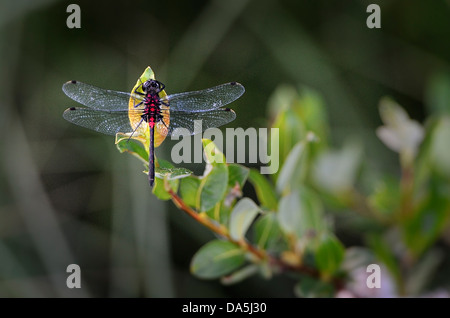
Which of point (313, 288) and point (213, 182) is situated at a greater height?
point (213, 182)

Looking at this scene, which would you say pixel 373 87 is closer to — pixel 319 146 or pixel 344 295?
pixel 319 146

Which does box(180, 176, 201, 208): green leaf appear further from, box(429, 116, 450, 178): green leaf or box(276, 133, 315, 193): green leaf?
box(429, 116, 450, 178): green leaf

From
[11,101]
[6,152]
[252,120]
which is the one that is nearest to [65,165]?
[6,152]

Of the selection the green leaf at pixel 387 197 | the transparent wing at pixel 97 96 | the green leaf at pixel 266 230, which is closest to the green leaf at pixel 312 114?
the green leaf at pixel 387 197

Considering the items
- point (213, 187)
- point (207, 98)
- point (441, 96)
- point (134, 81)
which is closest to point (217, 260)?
point (213, 187)

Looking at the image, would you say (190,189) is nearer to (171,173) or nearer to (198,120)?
(171,173)

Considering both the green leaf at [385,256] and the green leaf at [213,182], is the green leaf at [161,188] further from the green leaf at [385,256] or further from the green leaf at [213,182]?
the green leaf at [385,256]
